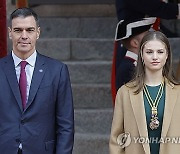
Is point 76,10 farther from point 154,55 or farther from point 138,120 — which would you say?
point 138,120

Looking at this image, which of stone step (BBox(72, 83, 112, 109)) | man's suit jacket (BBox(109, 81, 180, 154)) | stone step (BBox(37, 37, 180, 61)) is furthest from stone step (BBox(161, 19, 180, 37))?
man's suit jacket (BBox(109, 81, 180, 154))

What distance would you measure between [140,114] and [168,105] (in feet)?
0.61

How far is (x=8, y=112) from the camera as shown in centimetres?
407

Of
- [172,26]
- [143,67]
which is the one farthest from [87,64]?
[143,67]

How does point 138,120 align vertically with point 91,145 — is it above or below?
above

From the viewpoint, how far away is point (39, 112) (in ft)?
13.4

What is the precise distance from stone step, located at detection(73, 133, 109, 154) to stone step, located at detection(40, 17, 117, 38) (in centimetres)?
192

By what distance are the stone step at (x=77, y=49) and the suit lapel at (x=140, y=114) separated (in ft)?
10.6

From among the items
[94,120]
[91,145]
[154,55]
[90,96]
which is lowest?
[91,145]

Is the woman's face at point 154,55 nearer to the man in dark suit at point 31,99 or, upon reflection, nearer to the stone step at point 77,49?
the man in dark suit at point 31,99

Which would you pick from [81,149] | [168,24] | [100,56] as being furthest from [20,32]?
[168,24]

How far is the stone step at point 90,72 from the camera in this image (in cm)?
698

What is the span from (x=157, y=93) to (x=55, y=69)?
0.68m

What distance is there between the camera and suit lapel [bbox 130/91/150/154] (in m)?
4.05
